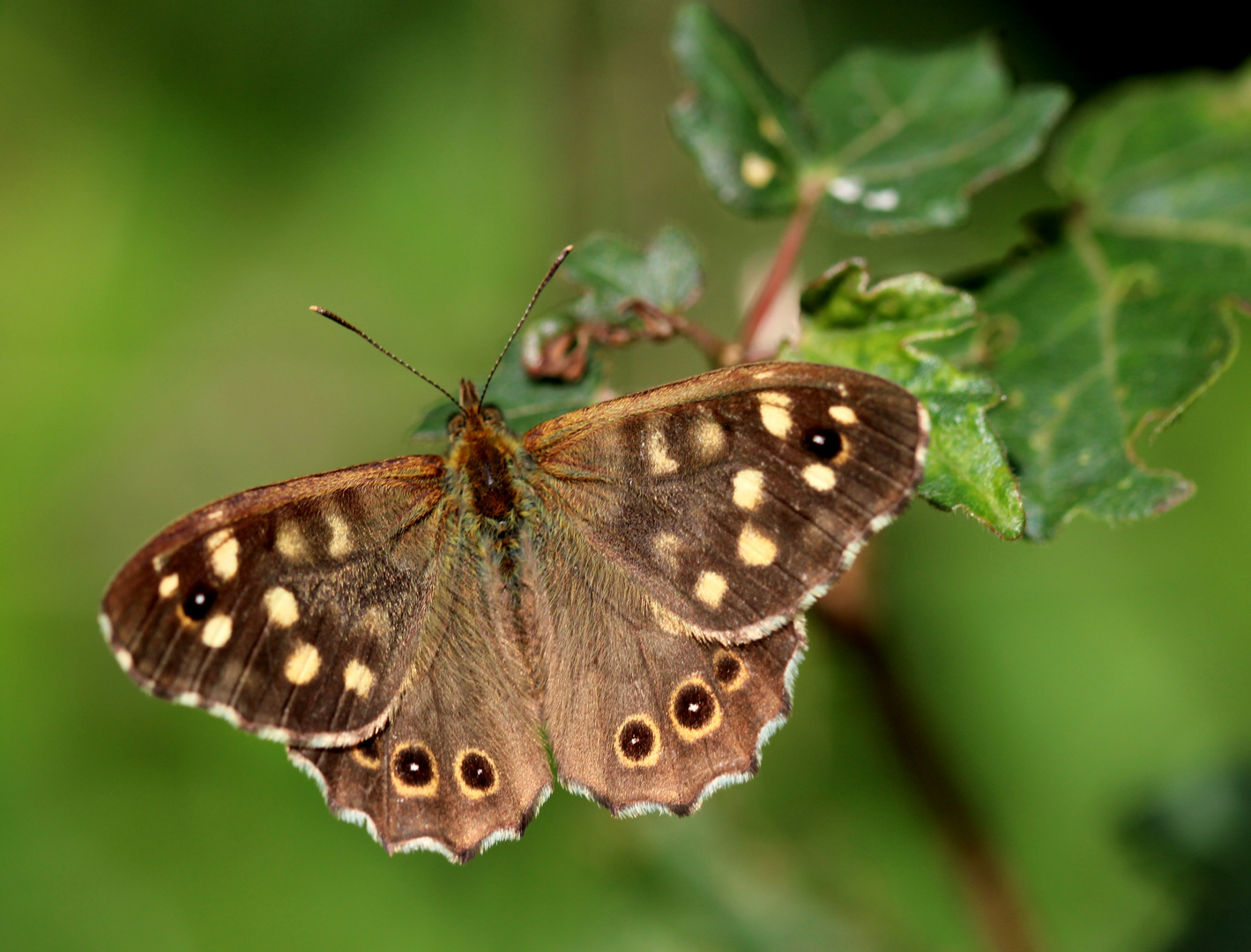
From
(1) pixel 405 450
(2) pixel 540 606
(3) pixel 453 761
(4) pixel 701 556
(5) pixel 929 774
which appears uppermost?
(4) pixel 701 556

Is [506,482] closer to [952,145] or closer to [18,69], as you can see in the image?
[952,145]

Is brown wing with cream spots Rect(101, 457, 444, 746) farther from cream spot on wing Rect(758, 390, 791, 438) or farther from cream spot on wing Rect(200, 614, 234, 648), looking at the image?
cream spot on wing Rect(758, 390, 791, 438)

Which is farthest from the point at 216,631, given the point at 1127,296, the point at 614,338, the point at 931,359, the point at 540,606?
the point at 1127,296

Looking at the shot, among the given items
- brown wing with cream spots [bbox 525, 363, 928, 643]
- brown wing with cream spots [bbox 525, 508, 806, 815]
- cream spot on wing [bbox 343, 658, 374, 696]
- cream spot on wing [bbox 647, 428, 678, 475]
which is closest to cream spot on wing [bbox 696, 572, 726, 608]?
brown wing with cream spots [bbox 525, 363, 928, 643]

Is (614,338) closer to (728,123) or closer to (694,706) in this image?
(728,123)

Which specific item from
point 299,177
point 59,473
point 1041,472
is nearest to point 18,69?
point 299,177

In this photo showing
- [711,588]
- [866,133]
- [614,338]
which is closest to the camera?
[711,588]

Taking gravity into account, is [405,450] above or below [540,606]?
below
